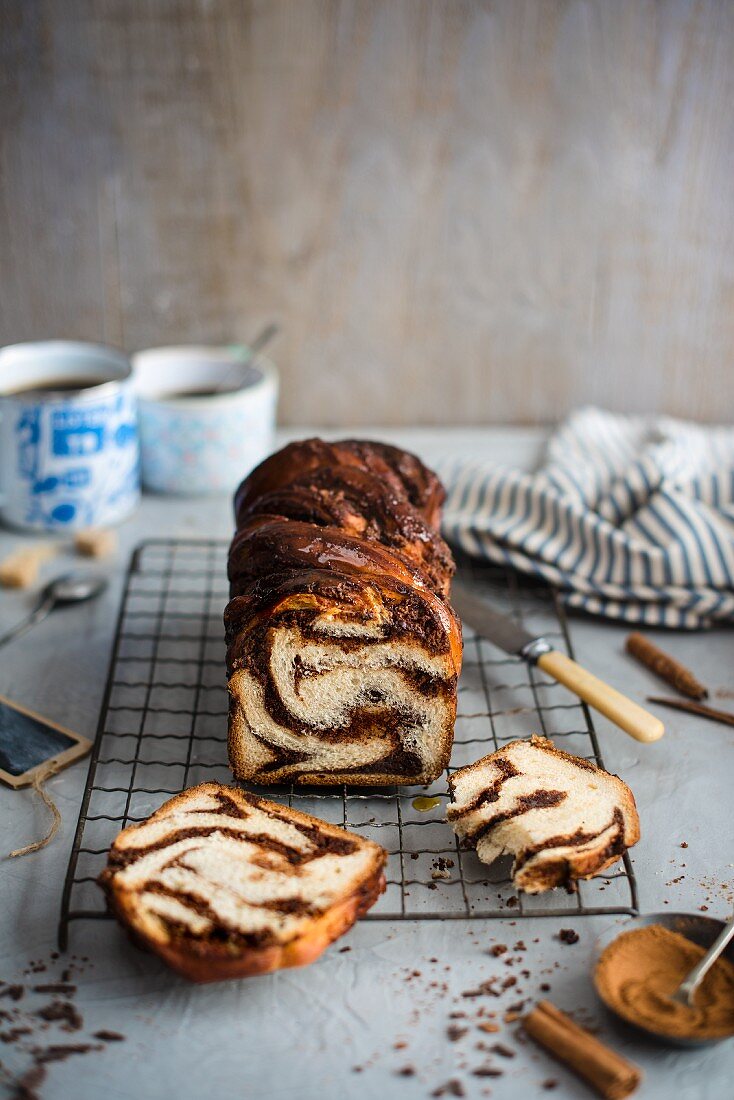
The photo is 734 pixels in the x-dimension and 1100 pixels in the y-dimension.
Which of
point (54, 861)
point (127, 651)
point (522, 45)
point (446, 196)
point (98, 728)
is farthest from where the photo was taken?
point (446, 196)

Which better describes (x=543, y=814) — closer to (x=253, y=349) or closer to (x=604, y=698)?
(x=604, y=698)

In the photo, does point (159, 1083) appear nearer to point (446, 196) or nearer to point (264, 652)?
point (264, 652)

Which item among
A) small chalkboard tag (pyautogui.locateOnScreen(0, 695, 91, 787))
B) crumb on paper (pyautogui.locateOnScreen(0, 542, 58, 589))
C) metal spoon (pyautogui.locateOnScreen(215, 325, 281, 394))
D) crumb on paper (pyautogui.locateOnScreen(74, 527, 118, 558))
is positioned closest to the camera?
small chalkboard tag (pyautogui.locateOnScreen(0, 695, 91, 787))

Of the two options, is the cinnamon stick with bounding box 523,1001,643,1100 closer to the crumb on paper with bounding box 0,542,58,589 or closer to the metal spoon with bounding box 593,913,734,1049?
the metal spoon with bounding box 593,913,734,1049

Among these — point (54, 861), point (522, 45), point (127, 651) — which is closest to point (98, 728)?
point (54, 861)

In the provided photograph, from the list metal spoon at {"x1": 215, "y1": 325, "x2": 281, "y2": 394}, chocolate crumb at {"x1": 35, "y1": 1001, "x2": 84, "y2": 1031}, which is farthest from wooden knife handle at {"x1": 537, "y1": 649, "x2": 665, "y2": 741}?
metal spoon at {"x1": 215, "y1": 325, "x2": 281, "y2": 394}

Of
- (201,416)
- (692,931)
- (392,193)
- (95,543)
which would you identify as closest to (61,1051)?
(692,931)
